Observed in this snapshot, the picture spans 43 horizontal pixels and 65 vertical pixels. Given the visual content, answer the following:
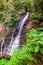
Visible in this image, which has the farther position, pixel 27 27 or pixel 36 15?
pixel 36 15

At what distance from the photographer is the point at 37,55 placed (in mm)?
8148

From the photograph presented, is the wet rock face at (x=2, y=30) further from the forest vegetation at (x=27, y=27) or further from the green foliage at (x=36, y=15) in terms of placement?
the green foliage at (x=36, y=15)

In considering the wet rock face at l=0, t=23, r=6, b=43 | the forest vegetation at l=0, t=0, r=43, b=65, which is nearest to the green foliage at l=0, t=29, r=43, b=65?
the forest vegetation at l=0, t=0, r=43, b=65

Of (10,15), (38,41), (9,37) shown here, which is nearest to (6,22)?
(10,15)

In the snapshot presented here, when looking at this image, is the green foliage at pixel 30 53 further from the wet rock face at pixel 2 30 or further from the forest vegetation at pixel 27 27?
the wet rock face at pixel 2 30

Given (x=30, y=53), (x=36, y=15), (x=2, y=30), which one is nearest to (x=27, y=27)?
(x=36, y=15)

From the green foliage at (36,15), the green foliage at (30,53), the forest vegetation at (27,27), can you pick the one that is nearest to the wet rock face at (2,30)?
the forest vegetation at (27,27)

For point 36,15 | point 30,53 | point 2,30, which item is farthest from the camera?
point 2,30

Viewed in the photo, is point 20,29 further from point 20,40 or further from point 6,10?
point 6,10

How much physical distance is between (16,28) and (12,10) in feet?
7.04

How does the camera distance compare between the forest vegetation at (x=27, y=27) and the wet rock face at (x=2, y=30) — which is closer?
the forest vegetation at (x=27, y=27)

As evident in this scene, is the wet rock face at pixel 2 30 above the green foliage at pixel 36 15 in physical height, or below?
below

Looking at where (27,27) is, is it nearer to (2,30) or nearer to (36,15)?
(36,15)

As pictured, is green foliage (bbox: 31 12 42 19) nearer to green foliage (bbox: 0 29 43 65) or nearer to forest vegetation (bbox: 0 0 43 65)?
forest vegetation (bbox: 0 0 43 65)
